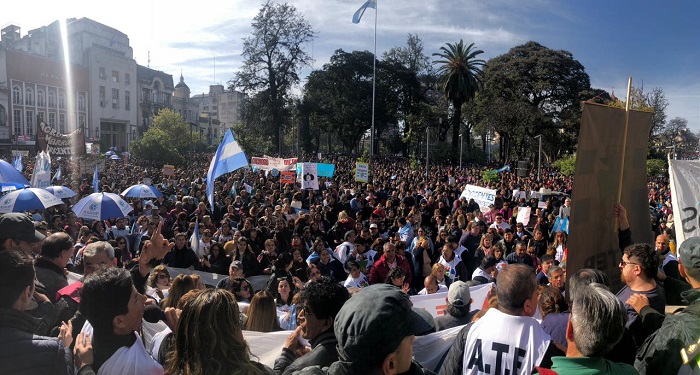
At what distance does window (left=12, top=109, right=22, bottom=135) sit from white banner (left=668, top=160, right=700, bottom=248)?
69269 mm

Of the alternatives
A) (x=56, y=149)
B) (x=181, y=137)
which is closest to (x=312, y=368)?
(x=56, y=149)

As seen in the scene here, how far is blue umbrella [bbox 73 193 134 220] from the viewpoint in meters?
9.48

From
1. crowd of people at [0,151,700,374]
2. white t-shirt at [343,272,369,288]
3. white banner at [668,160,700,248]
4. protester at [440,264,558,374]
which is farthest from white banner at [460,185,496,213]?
protester at [440,264,558,374]

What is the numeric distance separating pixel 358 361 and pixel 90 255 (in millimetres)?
2834

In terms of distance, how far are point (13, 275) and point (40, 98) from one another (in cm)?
7099

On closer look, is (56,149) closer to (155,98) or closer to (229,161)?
(229,161)

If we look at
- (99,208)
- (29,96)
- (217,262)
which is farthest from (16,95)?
(217,262)

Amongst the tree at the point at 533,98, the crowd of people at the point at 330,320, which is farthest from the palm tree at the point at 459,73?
the crowd of people at the point at 330,320

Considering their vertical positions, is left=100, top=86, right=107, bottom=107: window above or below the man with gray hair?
above

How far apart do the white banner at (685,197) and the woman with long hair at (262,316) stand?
4.31 m

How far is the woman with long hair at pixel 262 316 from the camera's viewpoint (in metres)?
4.01

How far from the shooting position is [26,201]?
890 centimetres

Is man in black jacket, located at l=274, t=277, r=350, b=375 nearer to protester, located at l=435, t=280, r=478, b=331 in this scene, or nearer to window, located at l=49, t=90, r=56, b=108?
protester, located at l=435, t=280, r=478, b=331

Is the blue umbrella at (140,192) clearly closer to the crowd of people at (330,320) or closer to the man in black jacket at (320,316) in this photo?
the crowd of people at (330,320)
